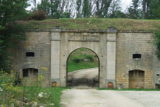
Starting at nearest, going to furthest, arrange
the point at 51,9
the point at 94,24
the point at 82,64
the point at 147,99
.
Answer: the point at 147,99, the point at 94,24, the point at 82,64, the point at 51,9

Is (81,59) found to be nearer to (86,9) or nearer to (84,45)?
(86,9)

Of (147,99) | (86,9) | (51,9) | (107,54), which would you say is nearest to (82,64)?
(51,9)

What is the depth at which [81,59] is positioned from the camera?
4322 cm

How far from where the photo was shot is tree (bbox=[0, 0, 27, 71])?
2392 centimetres

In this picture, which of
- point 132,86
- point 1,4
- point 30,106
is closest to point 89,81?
point 132,86

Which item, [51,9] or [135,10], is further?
[135,10]

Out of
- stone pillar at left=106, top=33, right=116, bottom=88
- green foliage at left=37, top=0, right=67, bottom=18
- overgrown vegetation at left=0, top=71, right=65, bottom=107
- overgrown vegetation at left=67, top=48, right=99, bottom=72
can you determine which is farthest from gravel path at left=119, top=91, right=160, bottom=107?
green foliage at left=37, top=0, right=67, bottom=18

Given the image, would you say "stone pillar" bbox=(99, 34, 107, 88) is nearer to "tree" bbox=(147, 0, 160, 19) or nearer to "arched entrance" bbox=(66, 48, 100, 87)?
"arched entrance" bbox=(66, 48, 100, 87)

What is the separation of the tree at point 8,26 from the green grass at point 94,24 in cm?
128

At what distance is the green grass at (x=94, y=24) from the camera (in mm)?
26266

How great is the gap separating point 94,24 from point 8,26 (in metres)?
7.15

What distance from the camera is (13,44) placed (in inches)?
1022

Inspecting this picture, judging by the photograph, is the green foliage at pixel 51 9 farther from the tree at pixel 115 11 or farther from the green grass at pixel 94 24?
the green grass at pixel 94 24

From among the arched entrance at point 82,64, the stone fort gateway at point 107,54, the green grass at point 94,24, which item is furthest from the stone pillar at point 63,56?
the arched entrance at point 82,64
